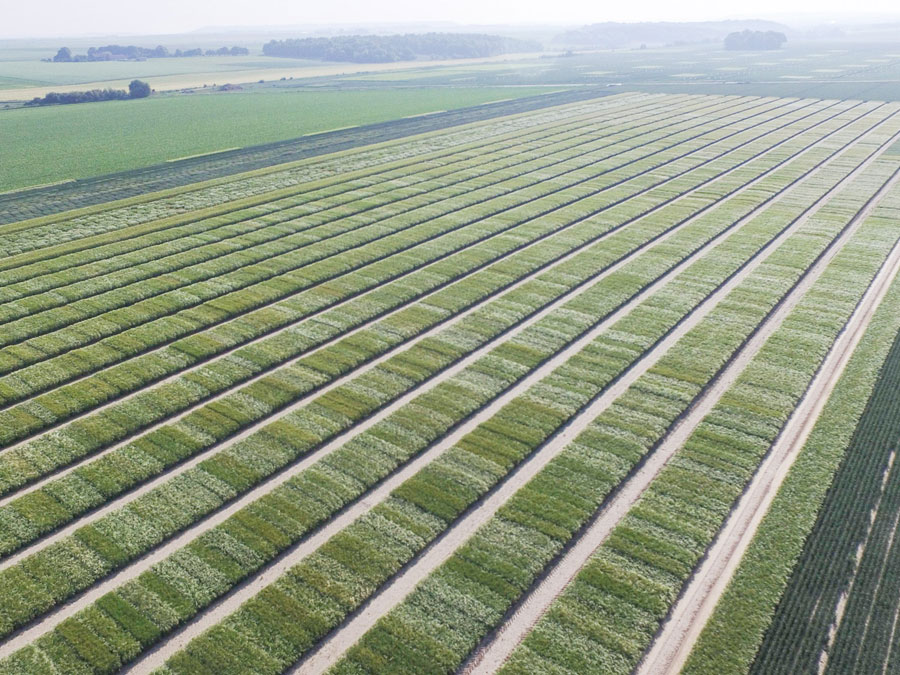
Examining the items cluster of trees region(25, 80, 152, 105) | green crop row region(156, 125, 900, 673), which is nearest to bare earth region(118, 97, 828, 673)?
green crop row region(156, 125, 900, 673)

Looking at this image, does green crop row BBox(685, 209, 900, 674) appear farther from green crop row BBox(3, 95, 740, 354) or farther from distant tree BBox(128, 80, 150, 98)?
distant tree BBox(128, 80, 150, 98)

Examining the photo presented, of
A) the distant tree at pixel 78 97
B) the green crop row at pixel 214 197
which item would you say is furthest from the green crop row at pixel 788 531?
the distant tree at pixel 78 97

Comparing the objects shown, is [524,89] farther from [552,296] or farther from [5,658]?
[5,658]

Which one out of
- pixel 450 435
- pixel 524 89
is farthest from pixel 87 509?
pixel 524 89

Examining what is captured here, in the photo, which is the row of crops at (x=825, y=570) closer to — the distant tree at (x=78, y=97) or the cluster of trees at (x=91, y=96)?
the distant tree at (x=78, y=97)

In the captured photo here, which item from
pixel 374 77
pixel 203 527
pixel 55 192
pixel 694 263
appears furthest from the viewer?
pixel 374 77
